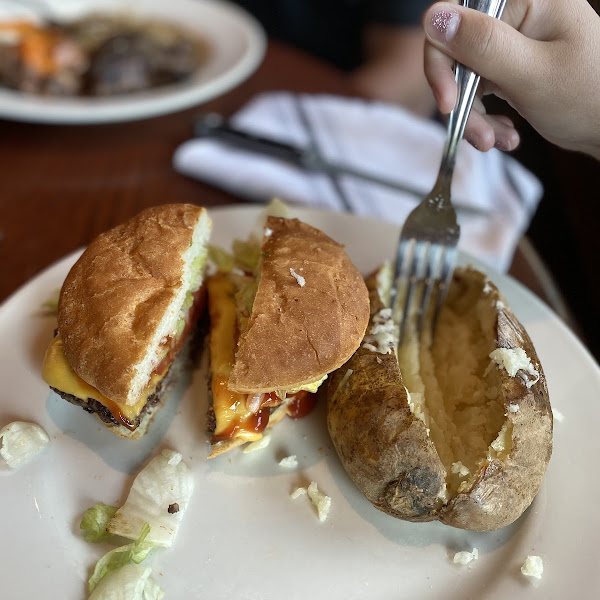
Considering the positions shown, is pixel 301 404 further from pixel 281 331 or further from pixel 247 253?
pixel 247 253

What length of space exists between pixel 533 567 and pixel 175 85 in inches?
118

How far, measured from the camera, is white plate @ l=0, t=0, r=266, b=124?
9.25ft

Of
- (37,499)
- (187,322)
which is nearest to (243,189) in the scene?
(187,322)

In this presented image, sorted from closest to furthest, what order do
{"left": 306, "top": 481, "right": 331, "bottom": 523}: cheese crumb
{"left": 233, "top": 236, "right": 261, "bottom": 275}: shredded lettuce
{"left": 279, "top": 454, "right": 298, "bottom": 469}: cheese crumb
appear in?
1. {"left": 306, "top": 481, "right": 331, "bottom": 523}: cheese crumb
2. {"left": 279, "top": 454, "right": 298, "bottom": 469}: cheese crumb
3. {"left": 233, "top": 236, "right": 261, "bottom": 275}: shredded lettuce

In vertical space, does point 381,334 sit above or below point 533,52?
below

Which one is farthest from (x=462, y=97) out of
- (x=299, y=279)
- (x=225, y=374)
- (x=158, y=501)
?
(x=158, y=501)

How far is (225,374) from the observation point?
1701 millimetres

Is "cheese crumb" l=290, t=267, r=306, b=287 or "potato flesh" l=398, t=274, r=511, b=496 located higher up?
"cheese crumb" l=290, t=267, r=306, b=287

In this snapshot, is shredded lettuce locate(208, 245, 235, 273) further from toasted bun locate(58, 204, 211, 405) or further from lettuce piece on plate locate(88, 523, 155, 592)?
lettuce piece on plate locate(88, 523, 155, 592)

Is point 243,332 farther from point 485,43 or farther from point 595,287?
point 595,287

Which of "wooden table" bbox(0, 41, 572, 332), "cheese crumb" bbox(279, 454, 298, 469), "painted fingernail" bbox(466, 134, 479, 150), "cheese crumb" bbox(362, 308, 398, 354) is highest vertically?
"painted fingernail" bbox(466, 134, 479, 150)

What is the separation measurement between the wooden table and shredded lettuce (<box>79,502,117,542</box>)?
111 centimetres

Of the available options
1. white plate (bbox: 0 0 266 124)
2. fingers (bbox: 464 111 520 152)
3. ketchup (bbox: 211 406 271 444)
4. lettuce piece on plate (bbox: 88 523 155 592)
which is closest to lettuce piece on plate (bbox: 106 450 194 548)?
lettuce piece on plate (bbox: 88 523 155 592)

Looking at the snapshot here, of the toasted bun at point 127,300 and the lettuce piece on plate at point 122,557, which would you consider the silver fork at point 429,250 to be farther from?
the lettuce piece on plate at point 122,557
